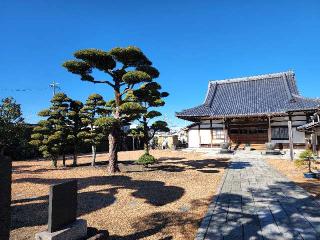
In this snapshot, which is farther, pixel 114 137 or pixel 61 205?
pixel 114 137

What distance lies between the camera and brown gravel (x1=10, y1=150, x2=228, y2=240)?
5414mm

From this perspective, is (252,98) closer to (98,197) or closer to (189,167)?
(189,167)

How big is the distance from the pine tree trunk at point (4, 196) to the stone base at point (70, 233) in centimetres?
61

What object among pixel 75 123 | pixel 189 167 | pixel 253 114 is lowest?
pixel 189 167

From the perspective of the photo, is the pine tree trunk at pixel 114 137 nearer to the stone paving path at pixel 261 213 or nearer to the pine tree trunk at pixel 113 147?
the pine tree trunk at pixel 113 147

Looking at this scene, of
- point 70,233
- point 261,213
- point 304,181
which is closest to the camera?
point 70,233

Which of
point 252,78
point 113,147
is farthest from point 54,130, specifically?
point 252,78

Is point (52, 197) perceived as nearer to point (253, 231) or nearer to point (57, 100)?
point (253, 231)

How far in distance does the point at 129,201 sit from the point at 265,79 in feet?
87.5

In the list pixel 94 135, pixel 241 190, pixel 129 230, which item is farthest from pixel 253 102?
pixel 129 230

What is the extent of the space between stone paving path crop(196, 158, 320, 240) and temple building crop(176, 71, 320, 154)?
1568cm

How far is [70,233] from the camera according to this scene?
171 inches

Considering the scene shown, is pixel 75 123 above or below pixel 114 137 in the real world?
above

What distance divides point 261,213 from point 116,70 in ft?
28.3
